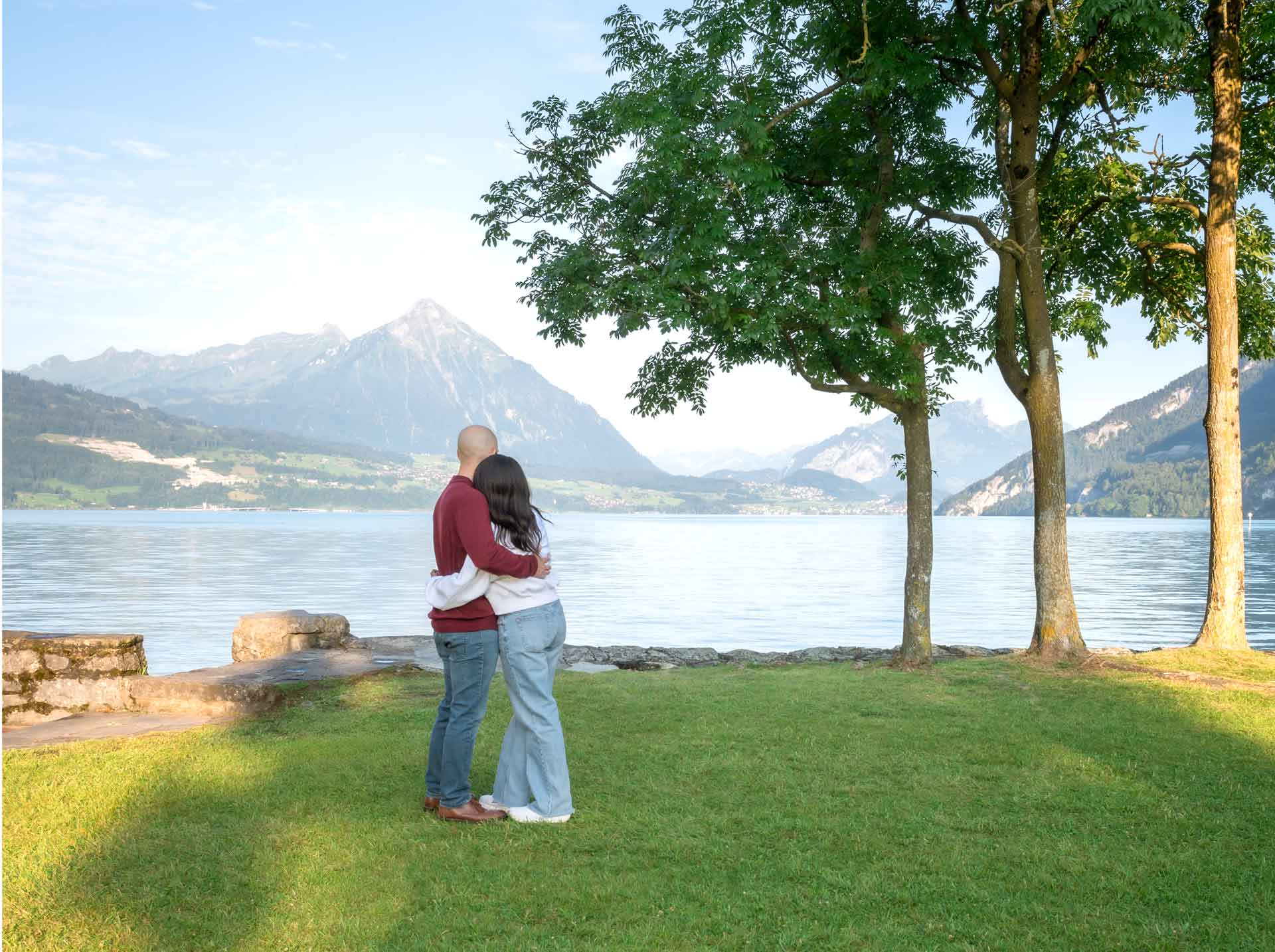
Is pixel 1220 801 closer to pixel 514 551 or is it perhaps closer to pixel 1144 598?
pixel 514 551

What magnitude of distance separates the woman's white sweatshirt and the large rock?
724cm

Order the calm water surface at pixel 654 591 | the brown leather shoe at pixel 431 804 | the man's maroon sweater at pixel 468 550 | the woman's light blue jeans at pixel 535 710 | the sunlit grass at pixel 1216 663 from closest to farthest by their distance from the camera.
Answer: the man's maroon sweater at pixel 468 550 < the woman's light blue jeans at pixel 535 710 < the brown leather shoe at pixel 431 804 < the sunlit grass at pixel 1216 663 < the calm water surface at pixel 654 591

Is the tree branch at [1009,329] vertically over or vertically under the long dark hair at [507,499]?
over

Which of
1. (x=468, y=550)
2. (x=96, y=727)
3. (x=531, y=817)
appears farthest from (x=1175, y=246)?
(x=96, y=727)

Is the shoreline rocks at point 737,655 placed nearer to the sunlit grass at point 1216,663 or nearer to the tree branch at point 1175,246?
the sunlit grass at point 1216,663

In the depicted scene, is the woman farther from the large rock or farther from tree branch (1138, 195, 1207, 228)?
tree branch (1138, 195, 1207, 228)

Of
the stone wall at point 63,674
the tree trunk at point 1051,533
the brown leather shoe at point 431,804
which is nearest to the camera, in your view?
the brown leather shoe at point 431,804

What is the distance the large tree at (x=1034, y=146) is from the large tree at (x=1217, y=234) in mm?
1132

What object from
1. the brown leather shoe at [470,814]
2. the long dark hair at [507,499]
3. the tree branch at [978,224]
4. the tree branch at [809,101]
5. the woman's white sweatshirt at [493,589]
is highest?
the tree branch at [809,101]

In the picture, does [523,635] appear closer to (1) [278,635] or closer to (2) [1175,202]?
(1) [278,635]

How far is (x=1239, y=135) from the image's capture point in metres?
14.4

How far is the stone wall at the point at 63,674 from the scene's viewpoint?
9.35 metres

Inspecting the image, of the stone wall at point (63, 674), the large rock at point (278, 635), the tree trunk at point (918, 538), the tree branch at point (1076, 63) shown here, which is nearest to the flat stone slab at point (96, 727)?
the stone wall at point (63, 674)

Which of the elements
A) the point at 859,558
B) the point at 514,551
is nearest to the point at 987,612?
the point at 514,551
